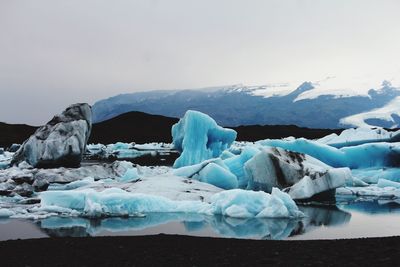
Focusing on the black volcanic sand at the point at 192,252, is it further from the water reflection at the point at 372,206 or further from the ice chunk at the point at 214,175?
the ice chunk at the point at 214,175

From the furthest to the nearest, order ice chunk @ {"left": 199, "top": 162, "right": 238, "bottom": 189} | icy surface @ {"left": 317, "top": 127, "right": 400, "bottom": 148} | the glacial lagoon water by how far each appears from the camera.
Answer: icy surface @ {"left": 317, "top": 127, "right": 400, "bottom": 148} < ice chunk @ {"left": 199, "top": 162, "right": 238, "bottom": 189} < the glacial lagoon water

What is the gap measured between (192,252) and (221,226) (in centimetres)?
272

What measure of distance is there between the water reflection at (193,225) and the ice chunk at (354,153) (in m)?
8.35

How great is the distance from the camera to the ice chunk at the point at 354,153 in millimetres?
18797

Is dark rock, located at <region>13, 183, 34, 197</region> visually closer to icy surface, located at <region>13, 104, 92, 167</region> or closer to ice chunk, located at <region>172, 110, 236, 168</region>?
icy surface, located at <region>13, 104, 92, 167</region>

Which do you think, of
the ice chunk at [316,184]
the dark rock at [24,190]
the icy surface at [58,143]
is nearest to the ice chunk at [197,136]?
the icy surface at [58,143]

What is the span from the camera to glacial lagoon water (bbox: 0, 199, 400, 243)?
8.50m

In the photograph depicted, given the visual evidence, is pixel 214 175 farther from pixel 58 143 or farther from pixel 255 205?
pixel 58 143

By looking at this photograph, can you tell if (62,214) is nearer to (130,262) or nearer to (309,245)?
(130,262)

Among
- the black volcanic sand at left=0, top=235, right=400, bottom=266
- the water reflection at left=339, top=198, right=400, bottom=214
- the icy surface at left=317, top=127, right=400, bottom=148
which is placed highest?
the icy surface at left=317, top=127, right=400, bottom=148

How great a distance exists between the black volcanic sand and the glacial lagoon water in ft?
2.55

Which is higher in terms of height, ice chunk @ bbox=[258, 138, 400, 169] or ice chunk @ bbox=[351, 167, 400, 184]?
ice chunk @ bbox=[258, 138, 400, 169]

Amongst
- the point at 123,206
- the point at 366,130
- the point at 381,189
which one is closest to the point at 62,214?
the point at 123,206

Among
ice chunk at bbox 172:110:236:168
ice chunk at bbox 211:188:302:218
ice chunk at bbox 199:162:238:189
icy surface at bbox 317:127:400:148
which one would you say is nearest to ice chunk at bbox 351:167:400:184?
ice chunk at bbox 199:162:238:189
